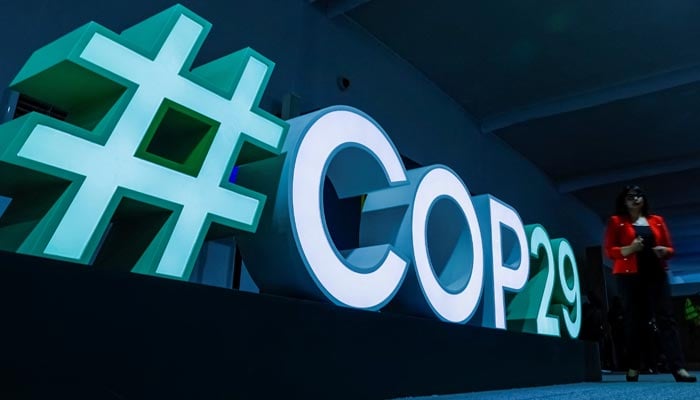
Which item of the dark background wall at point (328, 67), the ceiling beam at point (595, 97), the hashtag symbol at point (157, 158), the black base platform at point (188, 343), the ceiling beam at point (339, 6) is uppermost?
the ceiling beam at point (595, 97)

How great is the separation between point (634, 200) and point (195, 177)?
2707 millimetres

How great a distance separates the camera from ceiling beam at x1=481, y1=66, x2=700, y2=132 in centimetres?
516

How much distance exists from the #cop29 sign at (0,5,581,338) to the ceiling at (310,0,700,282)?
2.50m

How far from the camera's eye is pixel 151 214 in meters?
1.45

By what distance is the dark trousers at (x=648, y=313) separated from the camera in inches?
116

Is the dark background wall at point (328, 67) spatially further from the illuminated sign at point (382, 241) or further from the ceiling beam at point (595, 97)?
the illuminated sign at point (382, 241)

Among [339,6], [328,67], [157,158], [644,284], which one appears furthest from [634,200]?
[157,158]

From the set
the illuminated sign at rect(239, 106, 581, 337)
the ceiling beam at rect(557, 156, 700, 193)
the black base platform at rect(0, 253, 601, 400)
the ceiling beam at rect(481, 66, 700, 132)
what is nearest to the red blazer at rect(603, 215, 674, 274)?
the illuminated sign at rect(239, 106, 581, 337)

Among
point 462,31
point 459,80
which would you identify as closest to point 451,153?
point 459,80

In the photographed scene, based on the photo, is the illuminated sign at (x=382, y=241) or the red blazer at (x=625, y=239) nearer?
the illuminated sign at (x=382, y=241)

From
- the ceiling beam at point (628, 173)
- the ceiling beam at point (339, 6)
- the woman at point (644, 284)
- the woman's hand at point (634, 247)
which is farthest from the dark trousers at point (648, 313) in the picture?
the ceiling beam at point (628, 173)

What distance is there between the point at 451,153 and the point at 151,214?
14.7 feet

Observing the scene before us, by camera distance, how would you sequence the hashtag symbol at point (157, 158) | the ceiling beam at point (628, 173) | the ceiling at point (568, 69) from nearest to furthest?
1. the hashtag symbol at point (157, 158)
2. the ceiling at point (568, 69)
3. the ceiling beam at point (628, 173)

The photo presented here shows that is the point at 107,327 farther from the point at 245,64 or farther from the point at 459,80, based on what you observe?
the point at 459,80
